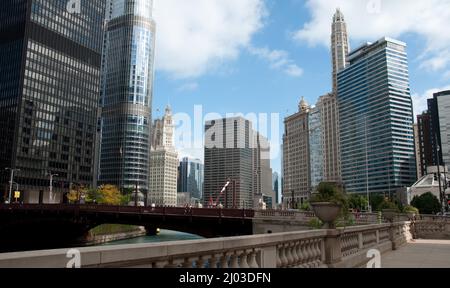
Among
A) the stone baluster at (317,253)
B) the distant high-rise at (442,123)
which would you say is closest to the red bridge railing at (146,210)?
the stone baluster at (317,253)

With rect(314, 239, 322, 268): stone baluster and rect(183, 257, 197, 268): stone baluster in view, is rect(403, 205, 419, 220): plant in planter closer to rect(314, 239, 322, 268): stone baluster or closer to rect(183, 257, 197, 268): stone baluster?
rect(314, 239, 322, 268): stone baluster

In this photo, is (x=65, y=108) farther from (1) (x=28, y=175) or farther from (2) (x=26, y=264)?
(2) (x=26, y=264)

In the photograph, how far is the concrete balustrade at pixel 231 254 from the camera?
3.90 m

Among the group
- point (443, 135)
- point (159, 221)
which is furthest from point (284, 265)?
point (443, 135)

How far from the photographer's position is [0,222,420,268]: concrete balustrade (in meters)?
3.90

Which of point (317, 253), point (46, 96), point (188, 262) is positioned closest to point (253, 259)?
point (188, 262)

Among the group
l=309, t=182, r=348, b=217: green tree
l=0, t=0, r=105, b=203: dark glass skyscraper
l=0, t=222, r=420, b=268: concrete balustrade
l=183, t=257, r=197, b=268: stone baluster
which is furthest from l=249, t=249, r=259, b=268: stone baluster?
l=0, t=0, r=105, b=203: dark glass skyscraper

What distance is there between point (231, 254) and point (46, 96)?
5104 inches

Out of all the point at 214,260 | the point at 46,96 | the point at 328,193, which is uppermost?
the point at 46,96

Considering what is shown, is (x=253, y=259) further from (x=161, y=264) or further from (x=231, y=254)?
(x=161, y=264)

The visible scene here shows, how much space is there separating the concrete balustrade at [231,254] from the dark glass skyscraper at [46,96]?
374 feet

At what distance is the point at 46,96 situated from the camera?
405ft

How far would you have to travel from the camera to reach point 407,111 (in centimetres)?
19650
